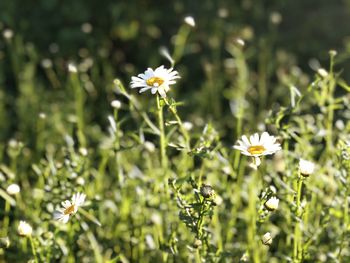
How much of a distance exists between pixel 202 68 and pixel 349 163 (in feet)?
5.76

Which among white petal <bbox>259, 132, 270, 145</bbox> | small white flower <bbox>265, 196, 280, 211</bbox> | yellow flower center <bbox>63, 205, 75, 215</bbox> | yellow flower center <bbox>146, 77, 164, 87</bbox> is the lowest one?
yellow flower center <bbox>63, 205, 75, 215</bbox>

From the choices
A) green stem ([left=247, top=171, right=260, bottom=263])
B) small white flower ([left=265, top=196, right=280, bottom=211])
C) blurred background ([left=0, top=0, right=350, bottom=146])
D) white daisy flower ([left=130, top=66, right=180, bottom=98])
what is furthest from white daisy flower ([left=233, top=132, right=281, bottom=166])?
blurred background ([left=0, top=0, right=350, bottom=146])

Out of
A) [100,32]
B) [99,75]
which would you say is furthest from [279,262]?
[100,32]

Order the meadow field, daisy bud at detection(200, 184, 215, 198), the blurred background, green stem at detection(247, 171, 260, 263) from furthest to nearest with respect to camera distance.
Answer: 1. the blurred background
2. green stem at detection(247, 171, 260, 263)
3. the meadow field
4. daisy bud at detection(200, 184, 215, 198)

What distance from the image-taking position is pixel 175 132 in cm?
248

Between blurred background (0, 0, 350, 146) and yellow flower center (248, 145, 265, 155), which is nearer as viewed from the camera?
yellow flower center (248, 145, 265, 155)

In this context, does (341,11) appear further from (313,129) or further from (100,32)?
(313,129)

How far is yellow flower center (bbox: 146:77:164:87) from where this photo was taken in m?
1.47

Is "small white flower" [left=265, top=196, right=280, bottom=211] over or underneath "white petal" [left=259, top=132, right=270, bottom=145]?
underneath

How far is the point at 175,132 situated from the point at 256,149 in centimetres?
101

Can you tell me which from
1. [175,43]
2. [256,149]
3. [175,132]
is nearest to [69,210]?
[256,149]

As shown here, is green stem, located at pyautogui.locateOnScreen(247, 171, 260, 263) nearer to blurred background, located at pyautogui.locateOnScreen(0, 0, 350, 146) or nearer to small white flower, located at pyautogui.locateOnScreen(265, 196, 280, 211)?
small white flower, located at pyautogui.locateOnScreen(265, 196, 280, 211)

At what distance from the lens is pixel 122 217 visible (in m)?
2.07

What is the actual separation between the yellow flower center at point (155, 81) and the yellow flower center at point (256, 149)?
0.28m
